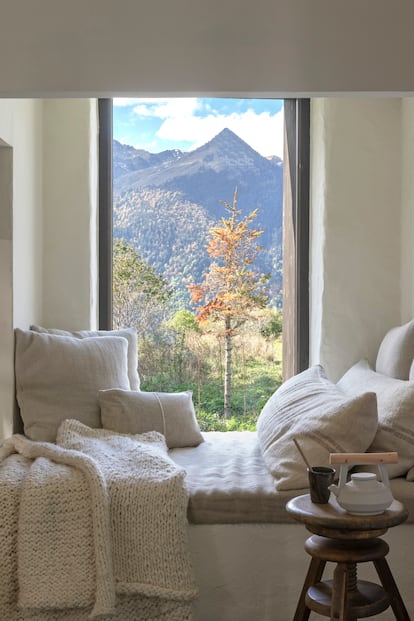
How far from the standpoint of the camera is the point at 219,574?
10.6ft

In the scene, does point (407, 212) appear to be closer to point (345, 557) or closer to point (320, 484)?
point (320, 484)

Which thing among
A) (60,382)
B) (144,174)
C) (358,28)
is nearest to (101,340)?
(60,382)

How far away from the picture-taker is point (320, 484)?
2867 mm

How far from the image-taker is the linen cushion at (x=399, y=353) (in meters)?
3.89

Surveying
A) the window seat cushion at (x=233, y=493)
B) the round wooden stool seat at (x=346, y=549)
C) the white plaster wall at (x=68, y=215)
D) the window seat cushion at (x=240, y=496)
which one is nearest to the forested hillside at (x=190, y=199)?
the white plaster wall at (x=68, y=215)

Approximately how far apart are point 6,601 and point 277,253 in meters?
2.41

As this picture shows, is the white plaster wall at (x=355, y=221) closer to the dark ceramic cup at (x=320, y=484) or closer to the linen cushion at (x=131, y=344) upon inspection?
the linen cushion at (x=131, y=344)

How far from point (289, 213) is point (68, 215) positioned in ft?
3.92

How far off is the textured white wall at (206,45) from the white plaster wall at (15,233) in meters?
0.73

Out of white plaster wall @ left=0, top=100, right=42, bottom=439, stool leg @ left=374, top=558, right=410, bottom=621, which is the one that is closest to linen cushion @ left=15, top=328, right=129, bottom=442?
white plaster wall @ left=0, top=100, right=42, bottom=439

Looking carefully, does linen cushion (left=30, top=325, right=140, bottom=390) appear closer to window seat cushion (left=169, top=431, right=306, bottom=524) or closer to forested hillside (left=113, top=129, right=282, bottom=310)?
forested hillside (left=113, top=129, right=282, bottom=310)

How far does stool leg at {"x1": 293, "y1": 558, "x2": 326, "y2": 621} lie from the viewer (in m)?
2.94

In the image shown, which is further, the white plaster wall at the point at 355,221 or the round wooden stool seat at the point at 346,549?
the white plaster wall at the point at 355,221

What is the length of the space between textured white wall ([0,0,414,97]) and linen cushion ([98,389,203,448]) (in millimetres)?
1566
